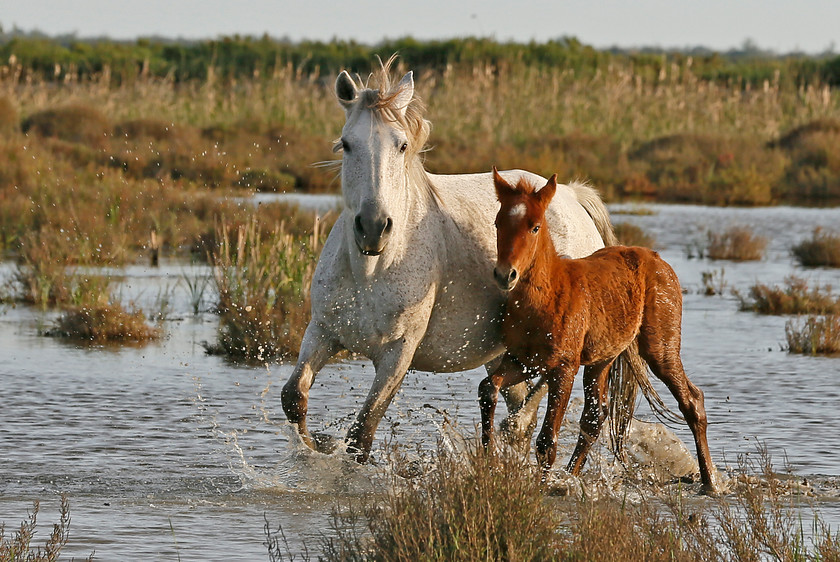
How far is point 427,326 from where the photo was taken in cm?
647

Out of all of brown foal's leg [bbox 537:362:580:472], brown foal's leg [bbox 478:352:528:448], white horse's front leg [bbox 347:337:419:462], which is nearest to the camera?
white horse's front leg [bbox 347:337:419:462]

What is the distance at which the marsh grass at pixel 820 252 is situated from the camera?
17.9 metres

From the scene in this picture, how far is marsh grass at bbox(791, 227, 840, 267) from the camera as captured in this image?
17.9 metres

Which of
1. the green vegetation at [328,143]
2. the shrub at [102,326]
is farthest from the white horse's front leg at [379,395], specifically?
the green vegetation at [328,143]

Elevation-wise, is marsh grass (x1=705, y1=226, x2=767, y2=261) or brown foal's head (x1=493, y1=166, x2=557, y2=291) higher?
brown foal's head (x1=493, y1=166, x2=557, y2=291)

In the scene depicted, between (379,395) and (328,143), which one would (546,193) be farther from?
(328,143)

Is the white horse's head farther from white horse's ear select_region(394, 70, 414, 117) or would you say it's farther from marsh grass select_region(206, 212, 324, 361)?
marsh grass select_region(206, 212, 324, 361)

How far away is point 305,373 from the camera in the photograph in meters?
6.25

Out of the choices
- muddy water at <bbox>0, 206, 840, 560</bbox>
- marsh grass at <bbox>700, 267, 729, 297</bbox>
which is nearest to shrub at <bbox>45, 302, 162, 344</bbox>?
muddy water at <bbox>0, 206, 840, 560</bbox>

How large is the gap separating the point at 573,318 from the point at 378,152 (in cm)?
136

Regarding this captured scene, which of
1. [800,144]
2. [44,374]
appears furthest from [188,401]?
[800,144]

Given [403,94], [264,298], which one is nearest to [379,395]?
[403,94]

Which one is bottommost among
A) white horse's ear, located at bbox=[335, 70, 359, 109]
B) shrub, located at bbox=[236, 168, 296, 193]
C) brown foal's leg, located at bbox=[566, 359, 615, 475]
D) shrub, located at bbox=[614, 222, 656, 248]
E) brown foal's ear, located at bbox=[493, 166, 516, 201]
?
shrub, located at bbox=[236, 168, 296, 193]

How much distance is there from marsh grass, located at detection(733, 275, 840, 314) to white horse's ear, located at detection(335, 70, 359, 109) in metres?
8.62
